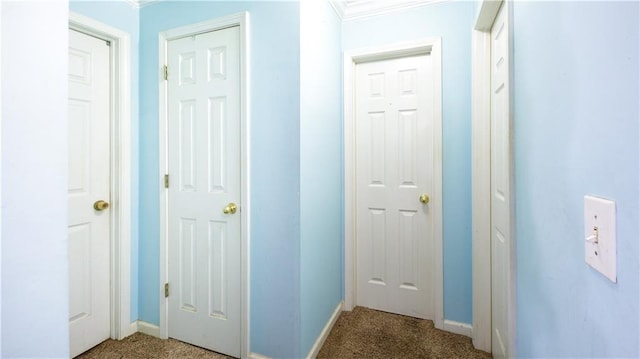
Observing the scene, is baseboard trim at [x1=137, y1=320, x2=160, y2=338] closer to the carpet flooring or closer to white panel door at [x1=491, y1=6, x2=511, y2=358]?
the carpet flooring

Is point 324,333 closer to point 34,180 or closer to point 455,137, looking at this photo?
point 455,137

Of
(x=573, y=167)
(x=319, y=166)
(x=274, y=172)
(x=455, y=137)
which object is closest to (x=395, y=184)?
(x=455, y=137)

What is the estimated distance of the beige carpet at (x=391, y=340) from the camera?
1.79 metres

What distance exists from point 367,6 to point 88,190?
237 centimetres

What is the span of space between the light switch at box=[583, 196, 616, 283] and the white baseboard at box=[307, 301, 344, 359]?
5.32 ft

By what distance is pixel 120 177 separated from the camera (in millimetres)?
1945

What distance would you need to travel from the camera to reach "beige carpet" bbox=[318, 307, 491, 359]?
70.4 inches

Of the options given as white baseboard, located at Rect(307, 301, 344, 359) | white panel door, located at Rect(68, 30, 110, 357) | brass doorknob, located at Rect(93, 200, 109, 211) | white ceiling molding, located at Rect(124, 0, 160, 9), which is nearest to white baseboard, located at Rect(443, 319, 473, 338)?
white baseboard, located at Rect(307, 301, 344, 359)

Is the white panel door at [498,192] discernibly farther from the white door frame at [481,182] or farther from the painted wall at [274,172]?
the painted wall at [274,172]

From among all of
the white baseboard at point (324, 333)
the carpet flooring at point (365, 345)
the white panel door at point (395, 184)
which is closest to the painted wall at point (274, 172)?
the white baseboard at point (324, 333)

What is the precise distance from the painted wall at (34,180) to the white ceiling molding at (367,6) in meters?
1.74

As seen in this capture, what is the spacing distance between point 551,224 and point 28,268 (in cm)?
138

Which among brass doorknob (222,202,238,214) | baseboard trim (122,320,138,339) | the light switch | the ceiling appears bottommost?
baseboard trim (122,320,138,339)

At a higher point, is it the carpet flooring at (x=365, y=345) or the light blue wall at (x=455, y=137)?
the light blue wall at (x=455, y=137)
